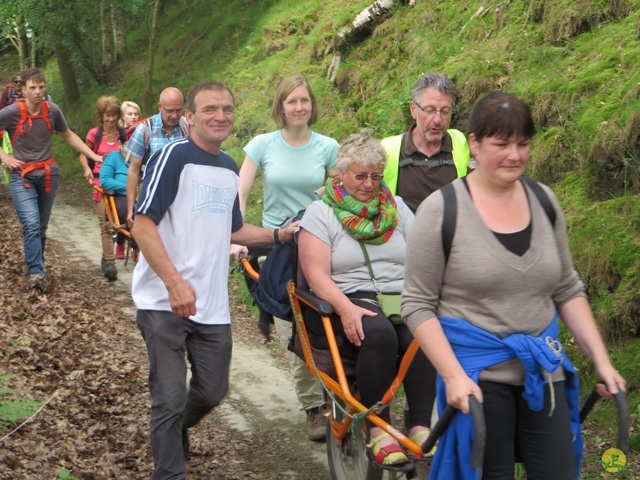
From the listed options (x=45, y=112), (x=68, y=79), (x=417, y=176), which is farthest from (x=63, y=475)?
(x=68, y=79)

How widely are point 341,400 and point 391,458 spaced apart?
667 millimetres

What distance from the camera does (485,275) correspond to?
3559mm

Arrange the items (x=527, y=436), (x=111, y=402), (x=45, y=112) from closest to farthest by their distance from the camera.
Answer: (x=527, y=436)
(x=111, y=402)
(x=45, y=112)

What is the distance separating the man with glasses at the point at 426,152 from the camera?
624 cm

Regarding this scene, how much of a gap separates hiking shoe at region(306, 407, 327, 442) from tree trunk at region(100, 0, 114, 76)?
737 inches

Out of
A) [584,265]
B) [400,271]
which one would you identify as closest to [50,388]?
[400,271]

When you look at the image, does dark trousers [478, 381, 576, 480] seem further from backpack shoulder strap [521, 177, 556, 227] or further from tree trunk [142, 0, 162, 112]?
tree trunk [142, 0, 162, 112]

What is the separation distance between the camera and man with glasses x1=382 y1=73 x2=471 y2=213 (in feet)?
20.5

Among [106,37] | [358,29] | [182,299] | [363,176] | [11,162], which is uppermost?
[106,37]

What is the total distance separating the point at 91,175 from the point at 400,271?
→ 755 centimetres

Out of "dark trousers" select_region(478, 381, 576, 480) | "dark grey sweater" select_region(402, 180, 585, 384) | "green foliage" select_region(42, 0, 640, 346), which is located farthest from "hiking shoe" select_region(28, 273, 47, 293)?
"dark trousers" select_region(478, 381, 576, 480)

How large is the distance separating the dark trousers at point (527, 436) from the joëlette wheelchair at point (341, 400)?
0.93m

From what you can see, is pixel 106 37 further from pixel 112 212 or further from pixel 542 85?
pixel 542 85

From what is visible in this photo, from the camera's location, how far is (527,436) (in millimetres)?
3650
